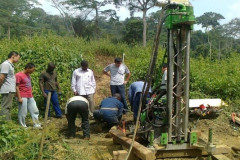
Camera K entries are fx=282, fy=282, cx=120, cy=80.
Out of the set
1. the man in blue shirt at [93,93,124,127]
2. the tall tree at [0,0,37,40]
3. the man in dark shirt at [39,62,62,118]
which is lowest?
the man in blue shirt at [93,93,124,127]

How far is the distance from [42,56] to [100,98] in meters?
2.69

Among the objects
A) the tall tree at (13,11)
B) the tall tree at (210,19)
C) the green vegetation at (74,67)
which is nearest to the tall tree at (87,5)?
the tall tree at (13,11)

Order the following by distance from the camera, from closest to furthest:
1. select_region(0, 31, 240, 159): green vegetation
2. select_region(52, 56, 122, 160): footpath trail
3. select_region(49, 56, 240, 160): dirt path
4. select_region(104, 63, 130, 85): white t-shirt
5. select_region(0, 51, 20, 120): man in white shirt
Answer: select_region(52, 56, 122, 160): footpath trail
select_region(49, 56, 240, 160): dirt path
select_region(0, 51, 20, 120): man in white shirt
select_region(104, 63, 130, 85): white t-shirt
select_region(0, 31, 240, 159): green vegetation

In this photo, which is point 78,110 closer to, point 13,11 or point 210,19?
point 13,11

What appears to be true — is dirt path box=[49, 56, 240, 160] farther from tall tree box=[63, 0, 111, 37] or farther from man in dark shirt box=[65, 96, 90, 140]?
tall tree box=[63, 0, 111, 37]

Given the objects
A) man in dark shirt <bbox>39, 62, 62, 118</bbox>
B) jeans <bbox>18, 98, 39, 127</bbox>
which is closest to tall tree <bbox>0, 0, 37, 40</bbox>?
man in dark shirt <bbox>39, 62, 62, 118</bbox>

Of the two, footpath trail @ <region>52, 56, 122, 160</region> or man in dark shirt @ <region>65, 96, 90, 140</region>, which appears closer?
footpath trail @ <region>52, 56, 122, 160</region>

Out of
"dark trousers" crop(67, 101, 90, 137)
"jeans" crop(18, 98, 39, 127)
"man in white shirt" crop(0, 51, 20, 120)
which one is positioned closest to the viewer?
"dark trousers" crop(67, 101, 90, 137)

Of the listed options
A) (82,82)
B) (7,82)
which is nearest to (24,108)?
(7,82)

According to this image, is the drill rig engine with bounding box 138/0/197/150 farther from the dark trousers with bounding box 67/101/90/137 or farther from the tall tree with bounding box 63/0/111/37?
the tall tree with bounding box 63/0/111/37

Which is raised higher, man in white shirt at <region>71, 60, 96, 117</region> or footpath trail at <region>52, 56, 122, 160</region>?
man in white shirt at <region>71, 60, 96, 117</region>

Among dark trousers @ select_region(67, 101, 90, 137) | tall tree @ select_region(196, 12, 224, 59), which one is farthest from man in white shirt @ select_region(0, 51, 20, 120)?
tall tree @ select_region(196, 12, 224, 59)

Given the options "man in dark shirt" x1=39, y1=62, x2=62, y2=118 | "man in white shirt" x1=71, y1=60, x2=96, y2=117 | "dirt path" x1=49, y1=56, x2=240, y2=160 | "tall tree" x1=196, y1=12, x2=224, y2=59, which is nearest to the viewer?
"dirt path" x1=49, y1=56, x2=240, y2=160

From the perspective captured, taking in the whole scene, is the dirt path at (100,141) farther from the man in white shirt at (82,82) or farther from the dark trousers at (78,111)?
the man in white shirt at (82,82)
